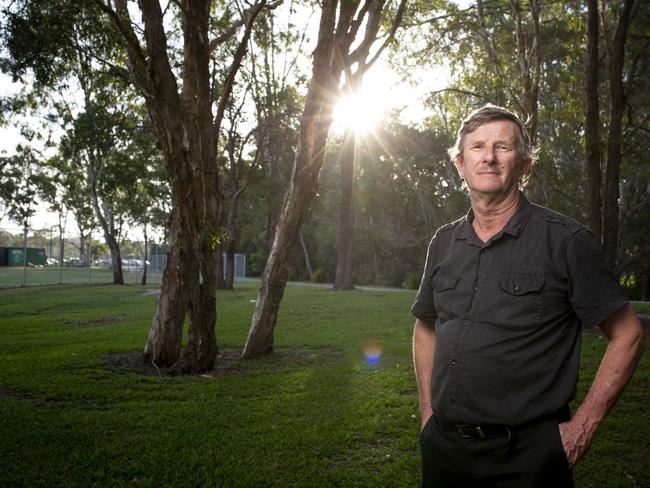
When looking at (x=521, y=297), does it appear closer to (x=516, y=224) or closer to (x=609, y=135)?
(x=516, y=224)

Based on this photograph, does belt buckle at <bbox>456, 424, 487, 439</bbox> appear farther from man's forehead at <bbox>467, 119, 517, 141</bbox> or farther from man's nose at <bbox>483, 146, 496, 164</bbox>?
man's forehead at <bbox>467, 119, 517, 141</bbox>

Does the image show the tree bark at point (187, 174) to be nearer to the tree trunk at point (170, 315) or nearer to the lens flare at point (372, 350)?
the tree trunk at point (170, 315)

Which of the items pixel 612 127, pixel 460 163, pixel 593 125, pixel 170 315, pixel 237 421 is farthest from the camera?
pixel 612 127

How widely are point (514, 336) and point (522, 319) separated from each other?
0.24 ft

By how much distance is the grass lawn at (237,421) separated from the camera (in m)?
5.06

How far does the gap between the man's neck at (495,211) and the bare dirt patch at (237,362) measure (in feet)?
23.7

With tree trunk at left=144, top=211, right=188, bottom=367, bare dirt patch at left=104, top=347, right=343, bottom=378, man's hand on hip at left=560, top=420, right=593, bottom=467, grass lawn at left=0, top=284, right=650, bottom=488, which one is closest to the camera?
man's hand on hip at left=560, top=420, right=593, bottom=467

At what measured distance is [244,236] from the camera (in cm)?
5316

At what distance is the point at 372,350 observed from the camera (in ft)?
37.8

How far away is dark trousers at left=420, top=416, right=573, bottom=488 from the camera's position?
2.22 m

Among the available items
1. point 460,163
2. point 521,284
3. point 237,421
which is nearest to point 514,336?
point 521,284

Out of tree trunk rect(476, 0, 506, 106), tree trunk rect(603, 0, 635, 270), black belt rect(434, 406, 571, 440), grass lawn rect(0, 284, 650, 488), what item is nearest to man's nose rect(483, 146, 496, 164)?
black belt rect(434, 406, 571, 440)

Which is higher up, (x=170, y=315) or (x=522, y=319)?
(x=522, y=319)

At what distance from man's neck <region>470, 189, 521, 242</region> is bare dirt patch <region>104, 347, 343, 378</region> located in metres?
7.23
